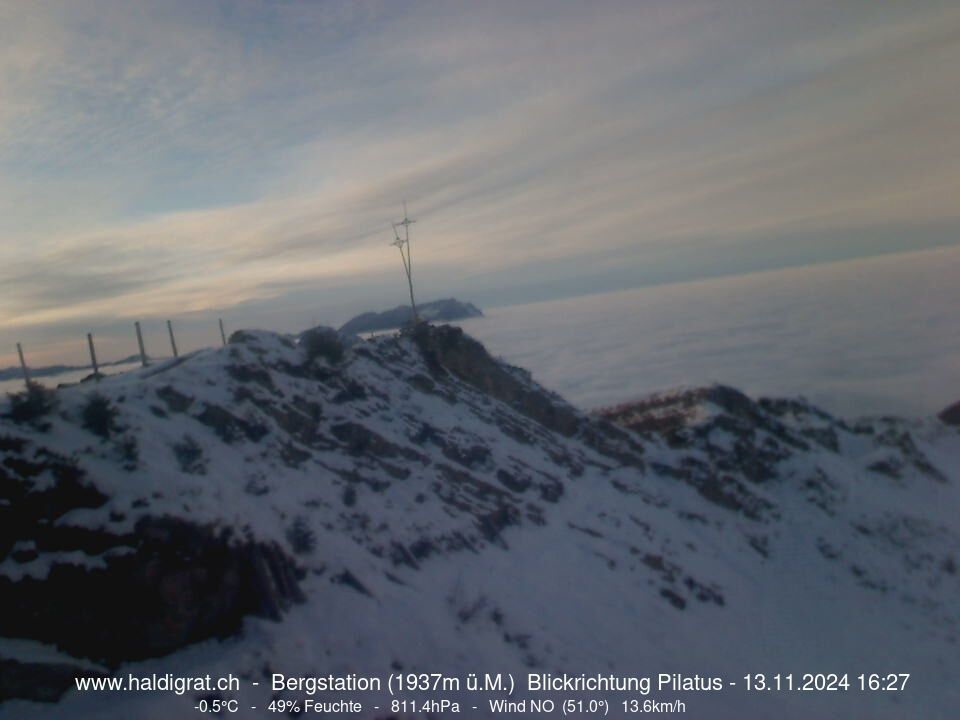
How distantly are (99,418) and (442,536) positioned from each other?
6.29 m

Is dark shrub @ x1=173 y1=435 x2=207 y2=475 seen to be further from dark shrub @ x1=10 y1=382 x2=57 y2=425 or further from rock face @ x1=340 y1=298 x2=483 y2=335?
rock face @ x1=340 y1=298 x2=483 y2=335

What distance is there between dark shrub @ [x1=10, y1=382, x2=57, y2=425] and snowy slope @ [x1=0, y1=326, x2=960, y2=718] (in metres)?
0.25

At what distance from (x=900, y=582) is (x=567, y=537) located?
32.3 ft

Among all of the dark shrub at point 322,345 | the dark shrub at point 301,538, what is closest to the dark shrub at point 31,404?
the dark shrub at point 301,538

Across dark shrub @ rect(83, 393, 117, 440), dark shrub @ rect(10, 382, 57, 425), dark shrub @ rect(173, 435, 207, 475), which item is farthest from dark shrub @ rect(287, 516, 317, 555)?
dark shrub @ rect(10, 382, 57, 425)

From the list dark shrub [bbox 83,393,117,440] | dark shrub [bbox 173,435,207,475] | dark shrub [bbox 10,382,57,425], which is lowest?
dark shrub [bbox 173,435,207,475]

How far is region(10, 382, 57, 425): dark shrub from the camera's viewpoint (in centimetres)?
973

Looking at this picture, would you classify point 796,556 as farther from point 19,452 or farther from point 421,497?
point 19,452

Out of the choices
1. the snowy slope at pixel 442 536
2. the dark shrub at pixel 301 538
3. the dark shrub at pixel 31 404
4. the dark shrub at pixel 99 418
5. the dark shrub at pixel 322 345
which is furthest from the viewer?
the dark shrub at pixel 322 345

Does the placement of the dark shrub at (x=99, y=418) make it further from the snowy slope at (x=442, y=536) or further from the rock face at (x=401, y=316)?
the rock face at (x=401, y=316)


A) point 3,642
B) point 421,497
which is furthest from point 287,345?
point 3,642

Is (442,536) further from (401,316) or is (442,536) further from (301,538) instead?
(401,316)

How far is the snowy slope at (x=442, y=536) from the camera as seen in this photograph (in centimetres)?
852

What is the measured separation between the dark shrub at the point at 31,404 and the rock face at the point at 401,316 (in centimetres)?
1509
